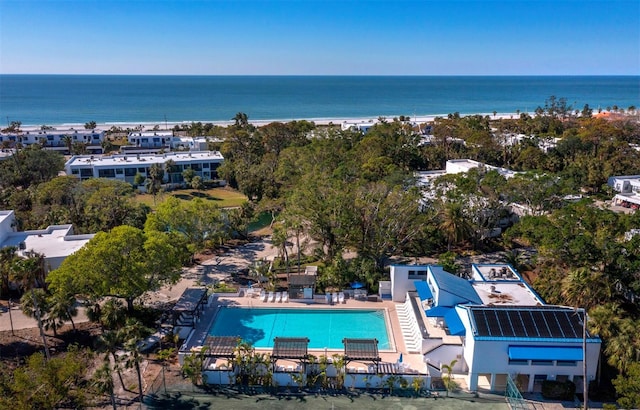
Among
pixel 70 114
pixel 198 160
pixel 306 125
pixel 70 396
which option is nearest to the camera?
pixel 70 396

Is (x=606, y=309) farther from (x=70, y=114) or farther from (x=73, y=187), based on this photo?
(x=70, y=114)

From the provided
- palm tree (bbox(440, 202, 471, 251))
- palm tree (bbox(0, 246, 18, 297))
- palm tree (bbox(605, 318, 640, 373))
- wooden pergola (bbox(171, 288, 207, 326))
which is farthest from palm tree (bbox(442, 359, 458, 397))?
palm tree (bbox(0, 246, 18, 297))

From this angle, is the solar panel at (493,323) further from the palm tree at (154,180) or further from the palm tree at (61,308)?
the palm tree at (154,180)

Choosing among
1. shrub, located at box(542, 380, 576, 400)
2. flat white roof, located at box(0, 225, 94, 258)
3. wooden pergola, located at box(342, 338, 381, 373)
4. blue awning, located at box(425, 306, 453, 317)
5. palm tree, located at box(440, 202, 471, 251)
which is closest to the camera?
shrub, located at box(542, 380, 576, 400)

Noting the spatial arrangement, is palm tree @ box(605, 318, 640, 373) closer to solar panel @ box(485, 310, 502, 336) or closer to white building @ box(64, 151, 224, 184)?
solar panel @ box(485, 310, 502, 336)

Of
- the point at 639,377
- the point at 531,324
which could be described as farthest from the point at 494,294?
the point at 639,377

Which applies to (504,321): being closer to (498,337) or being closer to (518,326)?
(518,326)
